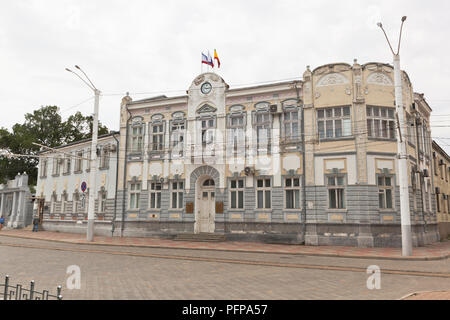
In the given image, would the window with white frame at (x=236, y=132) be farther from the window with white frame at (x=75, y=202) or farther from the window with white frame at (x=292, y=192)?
the window with white frame at (x=75, y=202)

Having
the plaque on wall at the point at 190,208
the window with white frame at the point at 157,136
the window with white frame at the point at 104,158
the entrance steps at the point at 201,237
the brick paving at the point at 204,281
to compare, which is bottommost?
the brick paving at the point at 204,281

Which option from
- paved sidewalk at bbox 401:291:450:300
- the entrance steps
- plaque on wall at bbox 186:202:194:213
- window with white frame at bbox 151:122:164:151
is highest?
window with white frame at bbox 151:122:164:151

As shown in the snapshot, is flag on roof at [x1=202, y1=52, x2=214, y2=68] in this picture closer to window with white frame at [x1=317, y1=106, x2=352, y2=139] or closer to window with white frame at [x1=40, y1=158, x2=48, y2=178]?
window with white frame at [x1=317, y1=106, x2=352, y2=139]

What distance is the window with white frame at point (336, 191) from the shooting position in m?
21.6

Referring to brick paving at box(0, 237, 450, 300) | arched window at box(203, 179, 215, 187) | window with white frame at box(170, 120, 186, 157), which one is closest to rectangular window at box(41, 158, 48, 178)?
window with white frame at box(170, 120, 186, 157)

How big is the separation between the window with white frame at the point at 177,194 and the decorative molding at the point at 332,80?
11.7m

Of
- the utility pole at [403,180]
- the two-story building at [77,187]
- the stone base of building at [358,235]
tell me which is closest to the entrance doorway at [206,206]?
the stone base of building at [358,235]

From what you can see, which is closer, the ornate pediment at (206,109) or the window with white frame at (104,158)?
the ornate pediment at (206,109)

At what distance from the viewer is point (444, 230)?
2961 centimetres

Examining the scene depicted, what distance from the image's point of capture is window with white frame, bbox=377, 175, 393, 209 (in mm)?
21109

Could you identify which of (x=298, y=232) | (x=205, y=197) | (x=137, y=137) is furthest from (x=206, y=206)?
(x=137, y=137)

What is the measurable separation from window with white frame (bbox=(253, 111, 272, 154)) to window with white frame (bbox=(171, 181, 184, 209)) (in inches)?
248

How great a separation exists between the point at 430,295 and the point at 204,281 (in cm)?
544

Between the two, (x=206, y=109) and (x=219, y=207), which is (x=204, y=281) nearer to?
(x=219, y=207)
